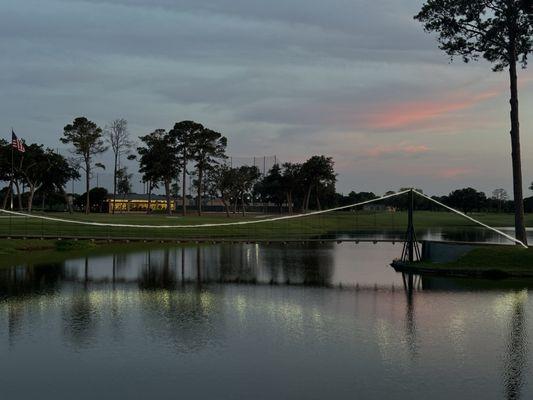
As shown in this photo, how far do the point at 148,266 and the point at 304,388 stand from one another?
31868mm

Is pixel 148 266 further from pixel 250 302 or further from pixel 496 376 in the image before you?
pixel 496 376

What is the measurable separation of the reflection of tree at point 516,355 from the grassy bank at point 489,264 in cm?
1108

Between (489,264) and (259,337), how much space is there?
77.5 ft

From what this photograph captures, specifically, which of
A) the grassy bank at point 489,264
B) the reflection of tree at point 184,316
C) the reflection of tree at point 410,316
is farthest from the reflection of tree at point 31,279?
the grassy bank at point 489,264

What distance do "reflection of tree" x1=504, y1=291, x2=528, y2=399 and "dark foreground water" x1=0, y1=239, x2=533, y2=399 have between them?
43mm

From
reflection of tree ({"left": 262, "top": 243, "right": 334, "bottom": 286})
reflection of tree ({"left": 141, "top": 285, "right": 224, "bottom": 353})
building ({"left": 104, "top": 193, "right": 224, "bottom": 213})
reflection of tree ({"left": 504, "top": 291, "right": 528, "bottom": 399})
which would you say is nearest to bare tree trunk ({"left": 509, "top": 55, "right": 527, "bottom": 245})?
reflection of tree ({"left": 262, "top": 243, "right": 334, "bottom": 286})

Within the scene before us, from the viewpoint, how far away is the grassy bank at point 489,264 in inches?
1497

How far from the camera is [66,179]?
103m

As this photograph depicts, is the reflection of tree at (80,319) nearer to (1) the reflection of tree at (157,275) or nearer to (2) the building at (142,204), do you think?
(1) the reflection of tree at (157,275)

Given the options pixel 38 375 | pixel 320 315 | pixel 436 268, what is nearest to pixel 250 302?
pixel 320 315

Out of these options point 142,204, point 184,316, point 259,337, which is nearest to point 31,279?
point 184,316

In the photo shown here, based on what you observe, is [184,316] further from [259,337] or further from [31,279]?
[31,279]

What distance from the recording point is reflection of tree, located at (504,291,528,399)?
15.6 meters

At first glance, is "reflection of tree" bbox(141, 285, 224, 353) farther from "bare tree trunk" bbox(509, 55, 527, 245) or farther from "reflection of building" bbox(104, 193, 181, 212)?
"reflection of building" bbox(104, 193, 181, 212)
